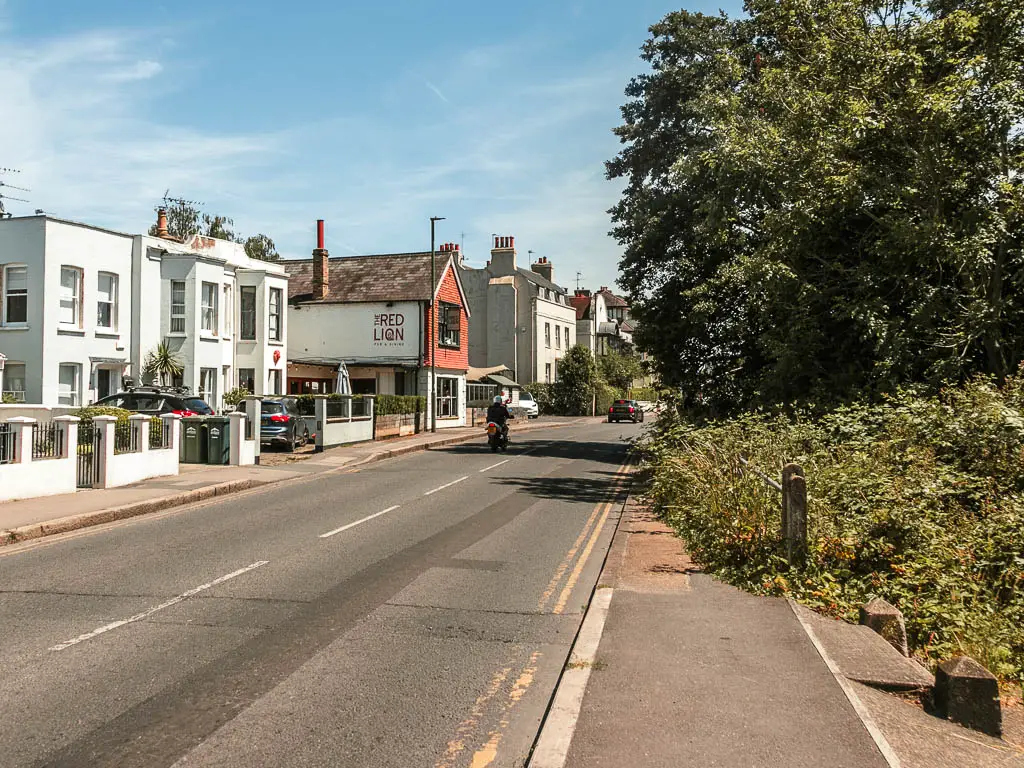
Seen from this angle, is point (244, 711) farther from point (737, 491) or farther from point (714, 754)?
point (737, 491)

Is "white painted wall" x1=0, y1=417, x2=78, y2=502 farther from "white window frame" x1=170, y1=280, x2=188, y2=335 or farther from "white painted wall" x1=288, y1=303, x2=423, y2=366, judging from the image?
"white painted wall" x1=288, y1=303, x2=423, y2=366

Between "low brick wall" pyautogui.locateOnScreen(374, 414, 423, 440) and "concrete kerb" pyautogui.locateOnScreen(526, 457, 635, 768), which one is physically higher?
"low brick wall" pyautogui.locateOnScreen(374, 414, 423, 440)

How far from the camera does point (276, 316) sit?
37.1m

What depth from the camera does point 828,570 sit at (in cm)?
910

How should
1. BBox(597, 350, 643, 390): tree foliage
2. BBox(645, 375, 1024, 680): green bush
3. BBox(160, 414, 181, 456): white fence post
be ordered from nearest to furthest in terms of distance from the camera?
BBox(645, 375, 1024, 680): green bush < BBox(160, 414, 181, 456): white fence post < BBox(597, 350, 643, 390): tree foliage

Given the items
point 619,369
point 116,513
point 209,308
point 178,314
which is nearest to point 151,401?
Result: point 178,314

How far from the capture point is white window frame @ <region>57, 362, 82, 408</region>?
27.0 meters

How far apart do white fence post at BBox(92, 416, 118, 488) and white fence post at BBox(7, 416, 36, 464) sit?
209 cm

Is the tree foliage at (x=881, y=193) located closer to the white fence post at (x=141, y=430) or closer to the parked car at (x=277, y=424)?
the white fence post at (x=141, y=430)

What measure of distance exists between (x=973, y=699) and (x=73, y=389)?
27.6 metres

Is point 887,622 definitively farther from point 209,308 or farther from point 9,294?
point 209,308

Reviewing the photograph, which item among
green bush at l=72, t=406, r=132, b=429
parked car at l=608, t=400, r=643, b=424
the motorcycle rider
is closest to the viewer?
green bush at l=72, t=406, r=132, b=429

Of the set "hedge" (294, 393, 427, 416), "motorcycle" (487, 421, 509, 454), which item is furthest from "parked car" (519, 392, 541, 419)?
"motorcycle" (487, 421, 509, 454)

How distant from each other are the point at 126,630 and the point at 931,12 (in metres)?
16.4
